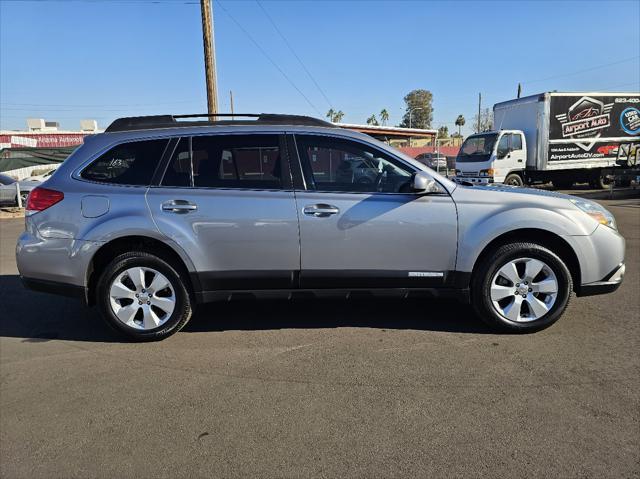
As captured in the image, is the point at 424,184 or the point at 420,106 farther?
the point at 420,106

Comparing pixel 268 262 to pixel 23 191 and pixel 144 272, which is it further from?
pixel 23 191

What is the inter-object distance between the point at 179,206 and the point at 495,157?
1345 centimetres

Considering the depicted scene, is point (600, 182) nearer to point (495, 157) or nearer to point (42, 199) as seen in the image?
point (495, 157)

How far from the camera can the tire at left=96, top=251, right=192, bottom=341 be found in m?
3.98

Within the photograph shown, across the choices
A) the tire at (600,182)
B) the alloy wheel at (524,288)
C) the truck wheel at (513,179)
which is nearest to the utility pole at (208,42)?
the truck wheel at (513,179)

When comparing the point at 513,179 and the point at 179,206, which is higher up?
the point at 179,206

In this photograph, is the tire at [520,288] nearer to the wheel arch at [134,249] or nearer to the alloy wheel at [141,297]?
the wheel arch at [134,249]

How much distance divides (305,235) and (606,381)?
94.2 inches

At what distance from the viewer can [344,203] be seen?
3.92 m

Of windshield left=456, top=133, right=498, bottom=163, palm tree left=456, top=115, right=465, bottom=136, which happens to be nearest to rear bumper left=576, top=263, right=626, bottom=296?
windshield left=456, top=133, right=498, bottom=163

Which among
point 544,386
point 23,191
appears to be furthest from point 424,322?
point 23,191

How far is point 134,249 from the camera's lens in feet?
13.3

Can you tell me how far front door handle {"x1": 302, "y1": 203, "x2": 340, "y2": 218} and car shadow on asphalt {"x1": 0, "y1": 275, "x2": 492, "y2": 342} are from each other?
1.10 meters

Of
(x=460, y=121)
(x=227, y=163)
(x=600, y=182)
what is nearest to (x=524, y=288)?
(x=227, y=163)
